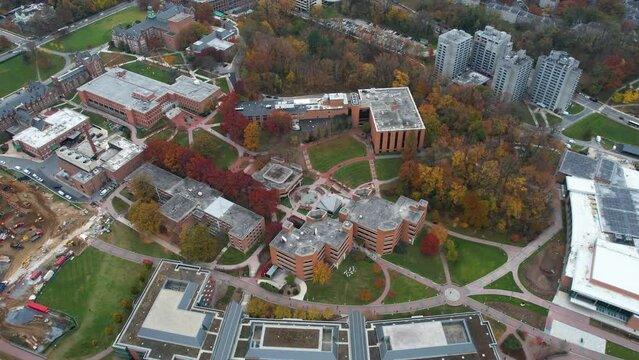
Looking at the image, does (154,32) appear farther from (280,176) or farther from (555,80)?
(555,80)

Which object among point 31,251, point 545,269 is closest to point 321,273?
point 545,269

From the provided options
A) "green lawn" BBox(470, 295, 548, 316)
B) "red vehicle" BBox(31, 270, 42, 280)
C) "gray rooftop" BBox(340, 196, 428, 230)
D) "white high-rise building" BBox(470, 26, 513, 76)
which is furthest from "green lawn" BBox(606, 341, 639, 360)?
"red vehicle" BBox(31, 270, 42, 280)

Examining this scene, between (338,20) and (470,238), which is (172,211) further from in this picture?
(338,20)

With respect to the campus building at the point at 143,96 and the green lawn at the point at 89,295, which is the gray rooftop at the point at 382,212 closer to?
the green lawn at the point at 89,295

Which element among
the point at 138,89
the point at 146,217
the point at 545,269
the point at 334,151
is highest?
the point at 138,89

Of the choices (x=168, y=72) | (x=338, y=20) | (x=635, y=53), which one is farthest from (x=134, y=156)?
(x=635, y=53)

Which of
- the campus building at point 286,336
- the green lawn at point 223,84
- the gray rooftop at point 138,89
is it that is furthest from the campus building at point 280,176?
the green lawn at point 223,84
